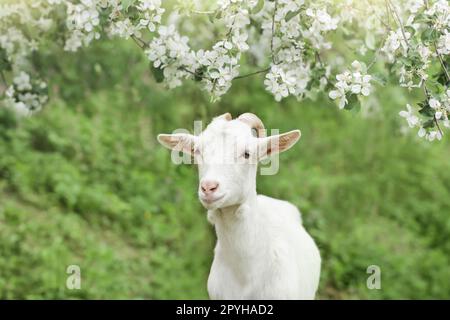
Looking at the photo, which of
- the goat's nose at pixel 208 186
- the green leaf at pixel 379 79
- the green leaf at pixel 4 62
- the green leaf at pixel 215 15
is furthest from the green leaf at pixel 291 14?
the green leaf at pixel 4 62

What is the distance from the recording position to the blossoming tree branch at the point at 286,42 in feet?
15.1

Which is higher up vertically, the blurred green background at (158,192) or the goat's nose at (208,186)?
the blurred green background at (158,192)

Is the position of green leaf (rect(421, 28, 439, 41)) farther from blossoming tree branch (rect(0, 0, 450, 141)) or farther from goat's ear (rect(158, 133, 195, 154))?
goat's ear (rect(158, 133, 195, 154))

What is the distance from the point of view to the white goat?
177 inches

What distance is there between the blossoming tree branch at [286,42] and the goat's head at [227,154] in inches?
11.3

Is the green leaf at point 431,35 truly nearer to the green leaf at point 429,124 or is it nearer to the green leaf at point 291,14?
the green leaf at point 429,124

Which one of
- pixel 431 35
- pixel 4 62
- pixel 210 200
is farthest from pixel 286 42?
pixel 4 62

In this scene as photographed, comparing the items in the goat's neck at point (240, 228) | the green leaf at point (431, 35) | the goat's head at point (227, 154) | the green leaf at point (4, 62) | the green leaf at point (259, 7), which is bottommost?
the goat's neck at point (240, 228)

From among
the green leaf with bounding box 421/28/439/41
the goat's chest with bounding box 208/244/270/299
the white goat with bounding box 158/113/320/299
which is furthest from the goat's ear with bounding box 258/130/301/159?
the green leaf with bounding box 421/28/439/41

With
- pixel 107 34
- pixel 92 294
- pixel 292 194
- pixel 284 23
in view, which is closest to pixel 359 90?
pixel 284 23

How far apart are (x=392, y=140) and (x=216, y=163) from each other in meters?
7.26

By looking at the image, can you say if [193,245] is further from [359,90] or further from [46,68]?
[359,90]

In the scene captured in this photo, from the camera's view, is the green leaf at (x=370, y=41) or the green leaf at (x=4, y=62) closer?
the green leaf at (x=370, y=41)

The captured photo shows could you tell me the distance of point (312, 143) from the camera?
11.4 m
